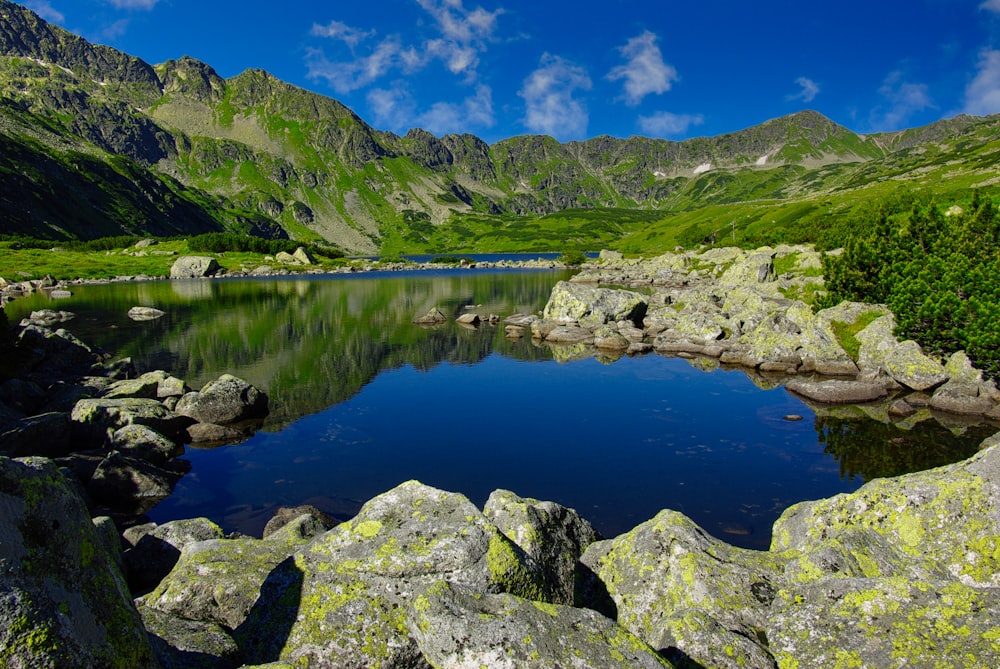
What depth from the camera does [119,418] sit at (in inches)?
1242

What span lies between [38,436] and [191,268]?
181 m

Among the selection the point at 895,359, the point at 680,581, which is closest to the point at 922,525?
the point at 680,581

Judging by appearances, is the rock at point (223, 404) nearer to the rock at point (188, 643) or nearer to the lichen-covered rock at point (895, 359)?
the rock at point (188, 643)

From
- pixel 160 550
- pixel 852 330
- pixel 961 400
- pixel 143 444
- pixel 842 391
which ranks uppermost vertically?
pixel 852 330

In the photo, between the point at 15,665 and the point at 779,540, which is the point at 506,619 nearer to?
the point at 15,665

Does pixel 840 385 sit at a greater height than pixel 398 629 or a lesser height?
lesser

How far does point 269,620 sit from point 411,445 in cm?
2365

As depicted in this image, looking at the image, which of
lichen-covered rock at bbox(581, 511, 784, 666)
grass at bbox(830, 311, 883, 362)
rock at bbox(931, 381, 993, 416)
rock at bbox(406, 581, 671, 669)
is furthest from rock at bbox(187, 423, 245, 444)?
grass at bbox(830, 311, 883, 362)

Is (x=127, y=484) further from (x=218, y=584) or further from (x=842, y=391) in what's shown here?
(x=842, y=391)

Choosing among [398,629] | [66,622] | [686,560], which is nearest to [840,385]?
[686,560]

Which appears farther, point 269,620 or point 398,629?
point 269,620

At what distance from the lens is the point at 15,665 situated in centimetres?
525

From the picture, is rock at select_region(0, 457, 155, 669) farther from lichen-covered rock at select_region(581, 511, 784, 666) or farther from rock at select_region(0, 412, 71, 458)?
rock at select_region(0, 412, 71, 458)

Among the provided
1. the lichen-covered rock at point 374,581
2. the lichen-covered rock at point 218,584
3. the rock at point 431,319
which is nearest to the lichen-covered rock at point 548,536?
the lichen-covered rock at point 374,581
